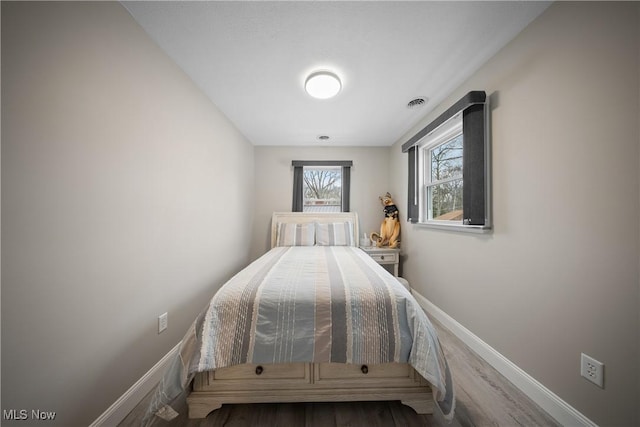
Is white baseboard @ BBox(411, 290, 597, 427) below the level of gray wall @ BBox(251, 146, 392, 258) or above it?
below

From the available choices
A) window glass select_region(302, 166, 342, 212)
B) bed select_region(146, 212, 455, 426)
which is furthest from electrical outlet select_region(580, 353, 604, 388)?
window glass select_region(302, 166, 342, 212)

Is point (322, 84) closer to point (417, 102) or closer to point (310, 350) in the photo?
point (417, 102)

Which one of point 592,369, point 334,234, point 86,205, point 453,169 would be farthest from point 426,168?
point 86,205

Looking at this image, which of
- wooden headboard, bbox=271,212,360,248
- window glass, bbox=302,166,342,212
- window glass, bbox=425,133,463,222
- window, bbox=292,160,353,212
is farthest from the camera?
window glass, bbox=302,166,342,212

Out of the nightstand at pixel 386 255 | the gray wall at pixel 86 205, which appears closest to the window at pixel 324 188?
the nightstand at pixel 386 255

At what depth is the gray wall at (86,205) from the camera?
759 mm

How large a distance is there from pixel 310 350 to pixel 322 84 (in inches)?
74.4

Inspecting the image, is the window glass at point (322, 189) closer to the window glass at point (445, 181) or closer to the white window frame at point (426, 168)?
the white window frame at point (426, 168)

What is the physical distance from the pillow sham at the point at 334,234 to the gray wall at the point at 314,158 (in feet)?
1.59

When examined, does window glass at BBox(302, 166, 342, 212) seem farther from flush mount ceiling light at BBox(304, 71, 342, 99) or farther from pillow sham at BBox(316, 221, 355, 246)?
flush mount ceiling light at BBox(304, 71, 342, 99)

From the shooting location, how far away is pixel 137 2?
44.3 inches

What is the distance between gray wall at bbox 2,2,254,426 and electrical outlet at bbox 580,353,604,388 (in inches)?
92.7

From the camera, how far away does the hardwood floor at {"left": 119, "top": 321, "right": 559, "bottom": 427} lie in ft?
3.47

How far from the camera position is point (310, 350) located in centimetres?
107
